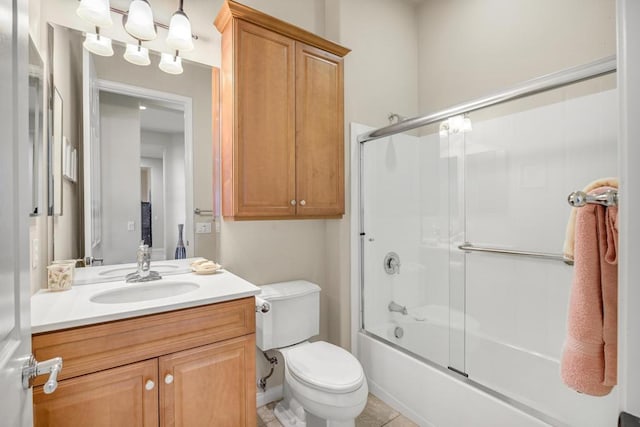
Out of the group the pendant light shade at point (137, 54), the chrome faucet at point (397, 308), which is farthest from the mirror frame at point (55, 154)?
the chrome faucet at point (397, 308)

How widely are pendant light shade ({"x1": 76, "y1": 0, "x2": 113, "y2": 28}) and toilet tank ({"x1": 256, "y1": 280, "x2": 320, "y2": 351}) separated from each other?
1.56m

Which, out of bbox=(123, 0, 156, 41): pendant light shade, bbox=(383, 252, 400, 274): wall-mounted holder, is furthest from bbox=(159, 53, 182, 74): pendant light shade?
bbox=(383, 252, 400, 274): wall-mounted holder

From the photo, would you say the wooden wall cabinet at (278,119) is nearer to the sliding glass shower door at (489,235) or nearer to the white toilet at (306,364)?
the sliding glass shower door at (489,235)

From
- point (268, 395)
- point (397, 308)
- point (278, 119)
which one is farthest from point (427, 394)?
point (278, 119)

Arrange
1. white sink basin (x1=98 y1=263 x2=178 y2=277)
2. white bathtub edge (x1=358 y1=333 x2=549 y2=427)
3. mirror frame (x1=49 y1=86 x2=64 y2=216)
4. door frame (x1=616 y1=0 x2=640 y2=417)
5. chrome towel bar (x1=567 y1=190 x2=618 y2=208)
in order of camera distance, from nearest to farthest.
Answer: door frame (x1=616 y1=0 x2=640 y2=417) < chrome towel bar (x1=567 y1=190 x2=618 y2=208) < mirror frame (x1=49 y1=86 x2=64 y2=216) < white bathtub edge (x1=358 y1=333 x2=549 y2=427) < white sink basin (x1=98 y1=263 x2=178 y2=277)

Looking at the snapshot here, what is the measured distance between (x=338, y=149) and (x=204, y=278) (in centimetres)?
116

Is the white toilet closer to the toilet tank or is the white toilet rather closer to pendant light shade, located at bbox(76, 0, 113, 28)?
the toilet tank

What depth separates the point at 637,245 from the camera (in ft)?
1.71

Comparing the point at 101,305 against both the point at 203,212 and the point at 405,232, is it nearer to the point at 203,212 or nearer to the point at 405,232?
the point at 203,212

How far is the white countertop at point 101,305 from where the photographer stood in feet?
3.43

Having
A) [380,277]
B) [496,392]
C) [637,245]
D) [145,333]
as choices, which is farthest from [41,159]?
[496,392]

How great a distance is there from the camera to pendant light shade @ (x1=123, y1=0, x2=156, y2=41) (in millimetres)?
1505

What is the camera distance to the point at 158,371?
1.21 m

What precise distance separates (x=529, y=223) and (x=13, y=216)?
2.31 m
